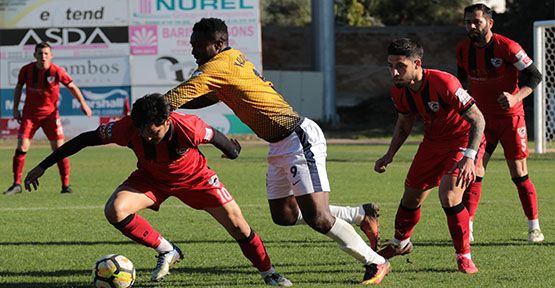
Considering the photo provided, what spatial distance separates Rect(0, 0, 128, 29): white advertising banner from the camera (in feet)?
90.3

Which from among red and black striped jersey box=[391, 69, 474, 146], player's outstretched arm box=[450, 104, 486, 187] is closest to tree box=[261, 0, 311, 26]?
red and black striped jersey box=[391, 69, 474, 146]

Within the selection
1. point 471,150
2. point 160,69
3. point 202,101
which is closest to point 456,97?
point 471,150

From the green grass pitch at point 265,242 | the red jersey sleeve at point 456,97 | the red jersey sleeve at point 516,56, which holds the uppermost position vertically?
the red jersey sleeve at point 516,56

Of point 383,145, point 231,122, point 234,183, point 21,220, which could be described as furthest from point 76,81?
point 21,220

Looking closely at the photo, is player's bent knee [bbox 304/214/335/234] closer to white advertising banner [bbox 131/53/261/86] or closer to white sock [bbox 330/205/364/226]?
white sock [bbox 330/205/364/226]

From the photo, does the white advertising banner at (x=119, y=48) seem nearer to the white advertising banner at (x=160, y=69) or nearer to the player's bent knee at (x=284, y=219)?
the white advertising banner at (x=160, y=69)

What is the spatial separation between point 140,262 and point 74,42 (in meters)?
20.0

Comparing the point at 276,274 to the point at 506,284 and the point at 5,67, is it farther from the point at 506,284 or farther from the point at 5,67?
the point at 5,67

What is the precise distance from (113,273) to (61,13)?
71.4 feet

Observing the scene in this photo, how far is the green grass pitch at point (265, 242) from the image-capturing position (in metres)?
7.36

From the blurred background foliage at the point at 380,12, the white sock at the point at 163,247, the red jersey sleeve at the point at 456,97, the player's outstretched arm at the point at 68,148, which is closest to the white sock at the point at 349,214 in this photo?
the red jersey sleeve at the point at 456,97

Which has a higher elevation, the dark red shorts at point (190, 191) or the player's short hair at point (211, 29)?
the player's short hair at point (211, 29)

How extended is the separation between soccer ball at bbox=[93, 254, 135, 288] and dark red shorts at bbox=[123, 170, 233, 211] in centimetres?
50

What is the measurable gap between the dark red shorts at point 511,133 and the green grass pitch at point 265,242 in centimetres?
75
